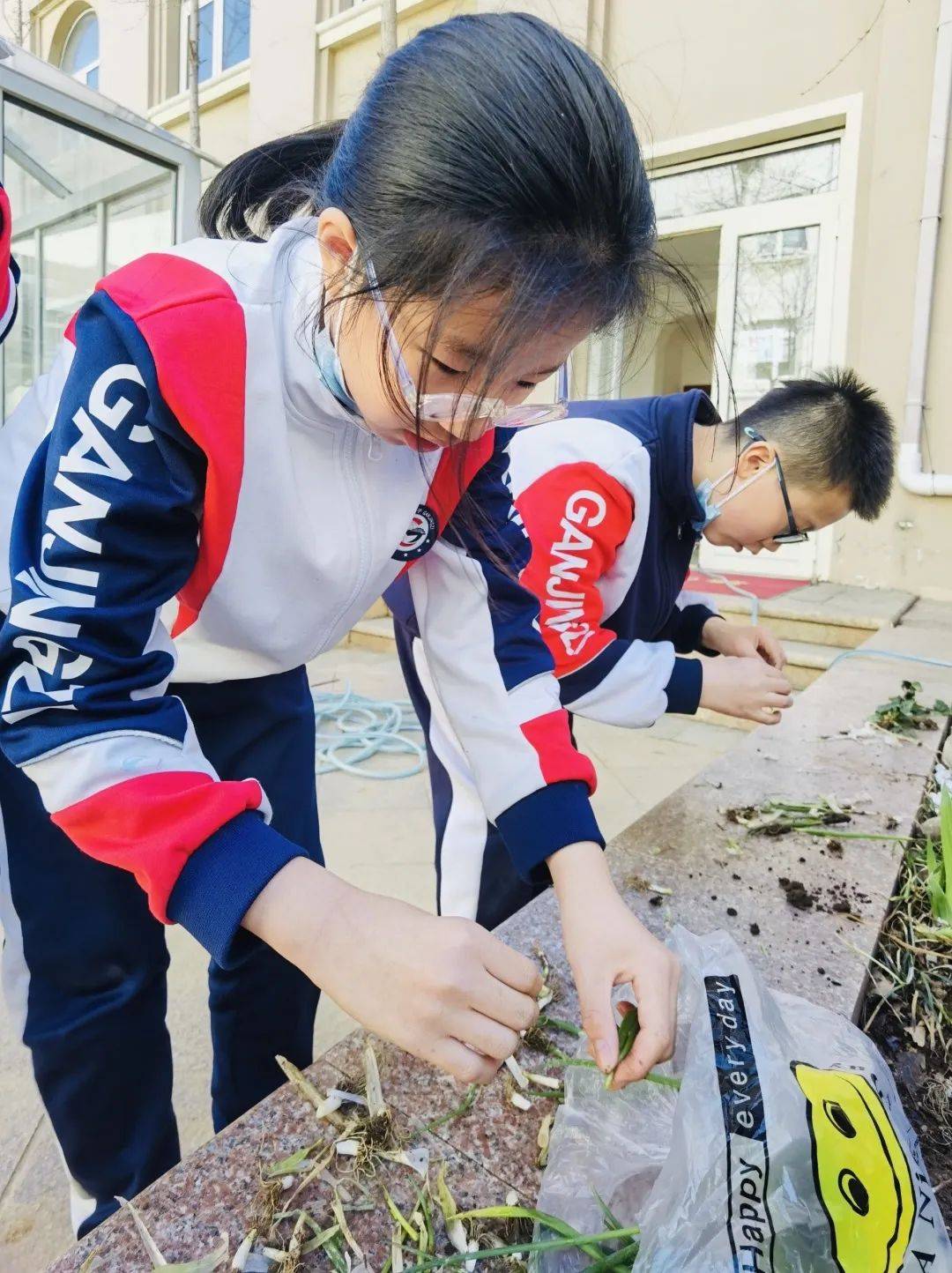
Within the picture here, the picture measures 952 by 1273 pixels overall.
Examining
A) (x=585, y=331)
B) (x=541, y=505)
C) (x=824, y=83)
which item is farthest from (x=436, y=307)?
(x=824, y=83)

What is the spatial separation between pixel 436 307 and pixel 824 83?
5.64 meters

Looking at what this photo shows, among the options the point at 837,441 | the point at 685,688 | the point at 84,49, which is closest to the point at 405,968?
the point at 685,688

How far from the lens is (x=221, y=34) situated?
8734 millimetres

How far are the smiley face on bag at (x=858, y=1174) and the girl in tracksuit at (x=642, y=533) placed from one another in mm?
723

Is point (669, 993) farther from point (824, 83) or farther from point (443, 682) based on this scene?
point (824, 83)

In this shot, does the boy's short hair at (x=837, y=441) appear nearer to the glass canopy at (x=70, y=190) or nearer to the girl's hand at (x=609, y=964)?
the girl's hand at (x=609, y=964)

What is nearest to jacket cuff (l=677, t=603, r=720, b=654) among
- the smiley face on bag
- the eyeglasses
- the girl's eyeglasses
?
the eyeglasses

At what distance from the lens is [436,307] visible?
67cm

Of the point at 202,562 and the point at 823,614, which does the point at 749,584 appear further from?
the point at 202,562

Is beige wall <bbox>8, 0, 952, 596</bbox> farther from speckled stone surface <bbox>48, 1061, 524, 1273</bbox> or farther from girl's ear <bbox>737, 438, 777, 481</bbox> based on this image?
speckled stone surface <bbox>48, 1061, 524, 1273</bbox>

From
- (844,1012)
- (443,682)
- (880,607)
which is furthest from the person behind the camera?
(880,607)

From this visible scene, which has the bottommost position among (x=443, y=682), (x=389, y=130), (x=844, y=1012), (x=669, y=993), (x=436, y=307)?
(x=844, y=1012)

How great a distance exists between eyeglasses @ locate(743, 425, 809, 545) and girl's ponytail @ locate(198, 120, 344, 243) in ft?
4.01

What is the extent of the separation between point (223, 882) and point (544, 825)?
0.39 m
